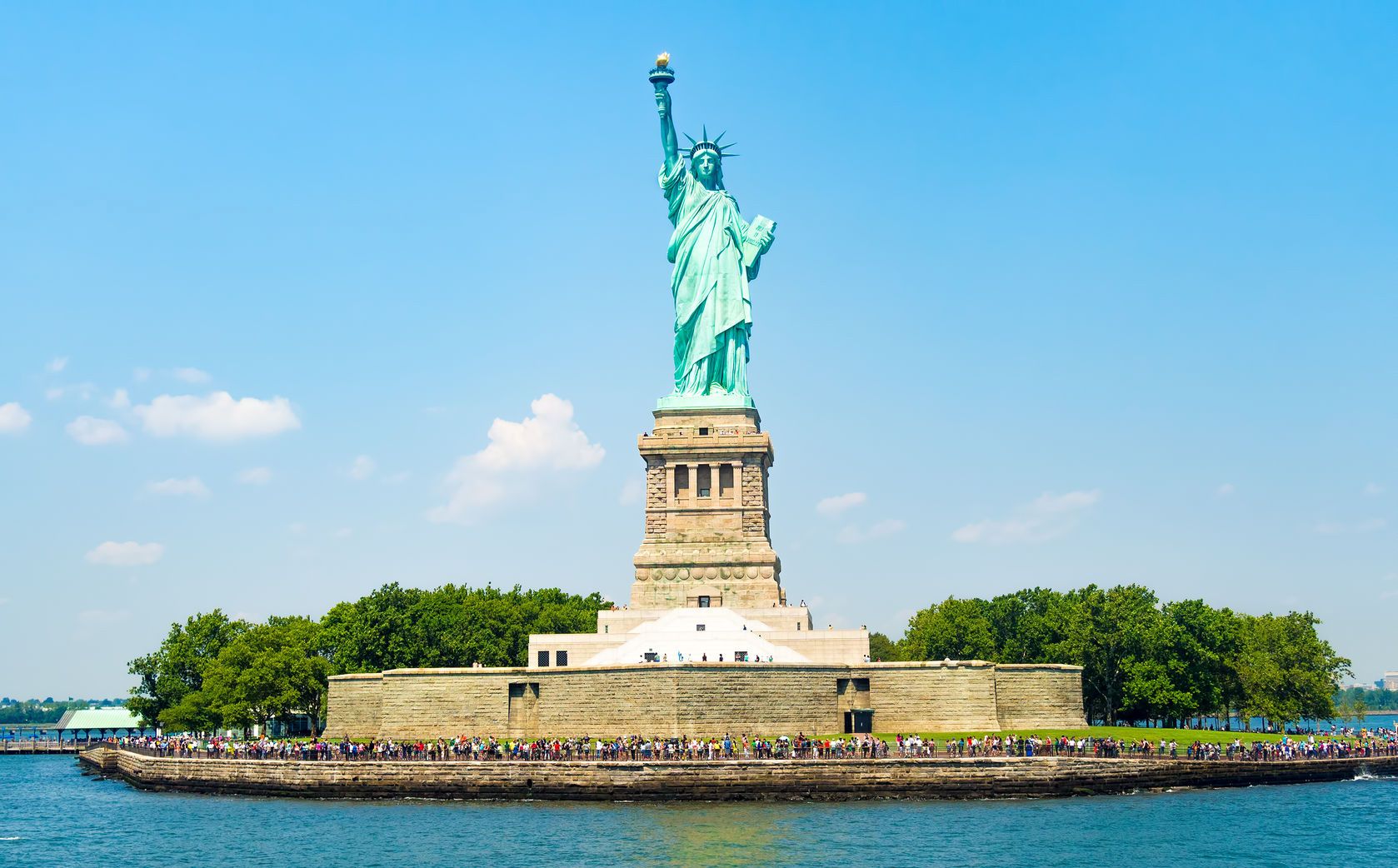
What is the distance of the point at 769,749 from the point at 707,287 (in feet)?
89.4

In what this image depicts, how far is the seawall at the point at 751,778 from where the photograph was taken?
167 ft

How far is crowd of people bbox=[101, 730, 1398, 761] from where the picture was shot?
52.7 meters

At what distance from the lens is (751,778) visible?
50875mm

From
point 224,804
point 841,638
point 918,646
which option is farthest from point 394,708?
point 918,646

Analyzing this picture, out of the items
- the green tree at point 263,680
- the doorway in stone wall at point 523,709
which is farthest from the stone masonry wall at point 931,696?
the green tree at point 263,680

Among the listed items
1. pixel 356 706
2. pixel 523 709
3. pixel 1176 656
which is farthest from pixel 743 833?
pixel 1176 656

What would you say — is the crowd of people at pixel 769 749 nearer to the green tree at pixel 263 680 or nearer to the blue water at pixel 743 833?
the blue water at pixel 743 833

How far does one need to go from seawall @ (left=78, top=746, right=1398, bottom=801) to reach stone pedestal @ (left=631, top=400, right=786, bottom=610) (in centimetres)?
1595

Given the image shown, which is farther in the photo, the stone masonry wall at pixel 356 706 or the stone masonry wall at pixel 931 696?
the stone masonry wall at pixel 356 706

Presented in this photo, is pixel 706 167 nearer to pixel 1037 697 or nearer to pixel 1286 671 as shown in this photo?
pixel 1037 697

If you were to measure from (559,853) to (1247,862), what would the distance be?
18.3 meters

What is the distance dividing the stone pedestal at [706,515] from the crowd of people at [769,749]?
12.0 metres

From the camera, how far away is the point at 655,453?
69.8 metres

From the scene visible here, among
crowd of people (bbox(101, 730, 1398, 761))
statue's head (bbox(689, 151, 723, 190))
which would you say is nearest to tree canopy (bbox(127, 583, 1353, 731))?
crowd of people (bbox(101, 730, 1398, 761))
